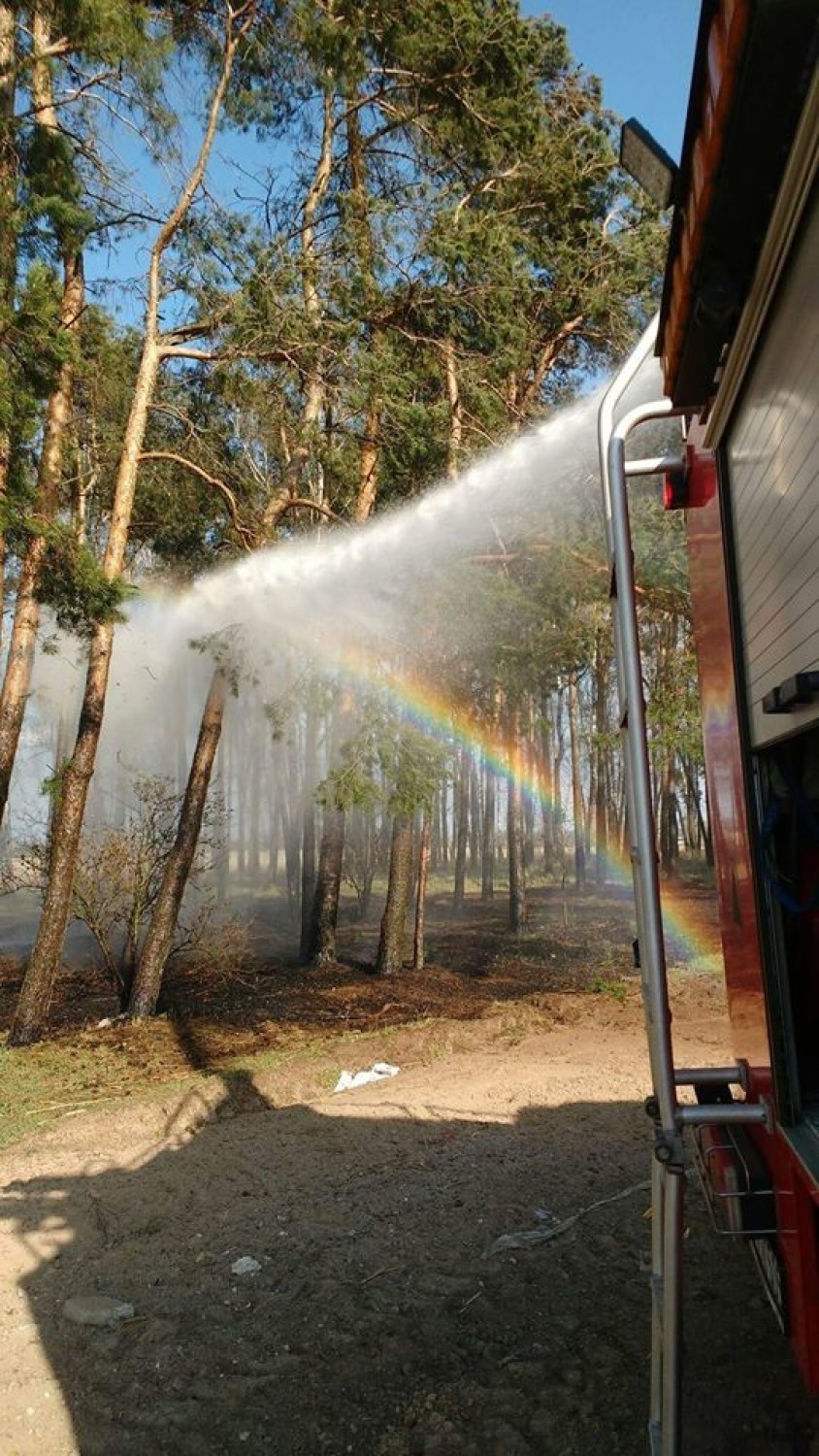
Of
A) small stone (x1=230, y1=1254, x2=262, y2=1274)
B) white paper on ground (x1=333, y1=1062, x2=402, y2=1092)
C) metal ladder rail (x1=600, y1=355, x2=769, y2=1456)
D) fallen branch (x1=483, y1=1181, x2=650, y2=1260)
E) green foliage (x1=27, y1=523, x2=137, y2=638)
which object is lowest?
small stone (x1=230, y1=1254, x2=262, y2=1274)

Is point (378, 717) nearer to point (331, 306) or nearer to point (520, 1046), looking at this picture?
point (520, 1046)

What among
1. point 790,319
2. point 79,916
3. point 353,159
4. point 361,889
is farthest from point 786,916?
point 361,889

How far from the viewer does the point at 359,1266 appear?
13.9 feet

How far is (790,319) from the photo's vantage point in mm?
1820

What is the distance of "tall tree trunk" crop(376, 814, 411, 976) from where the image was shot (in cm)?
1502

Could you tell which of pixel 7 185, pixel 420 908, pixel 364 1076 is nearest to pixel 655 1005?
pixel 364 1076

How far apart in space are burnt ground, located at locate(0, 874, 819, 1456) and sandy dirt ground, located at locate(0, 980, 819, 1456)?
0.01 meters

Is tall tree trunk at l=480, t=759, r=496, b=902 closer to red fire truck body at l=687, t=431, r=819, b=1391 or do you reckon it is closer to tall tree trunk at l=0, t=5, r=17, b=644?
tall tree trunk at l=0, t=5, r=17, b=644

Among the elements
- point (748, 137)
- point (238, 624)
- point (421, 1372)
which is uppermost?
point (238, 624)

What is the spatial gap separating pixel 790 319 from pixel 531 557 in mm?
11259

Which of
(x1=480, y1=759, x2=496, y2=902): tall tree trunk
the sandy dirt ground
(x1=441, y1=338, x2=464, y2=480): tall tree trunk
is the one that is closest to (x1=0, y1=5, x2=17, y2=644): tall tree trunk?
(x1=441, y1=338, x2=464, y2=480): tall tree trunk

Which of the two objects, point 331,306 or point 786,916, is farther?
point 331,306

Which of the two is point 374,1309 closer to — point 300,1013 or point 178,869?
point 300,1013

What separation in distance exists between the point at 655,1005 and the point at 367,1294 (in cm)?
267
